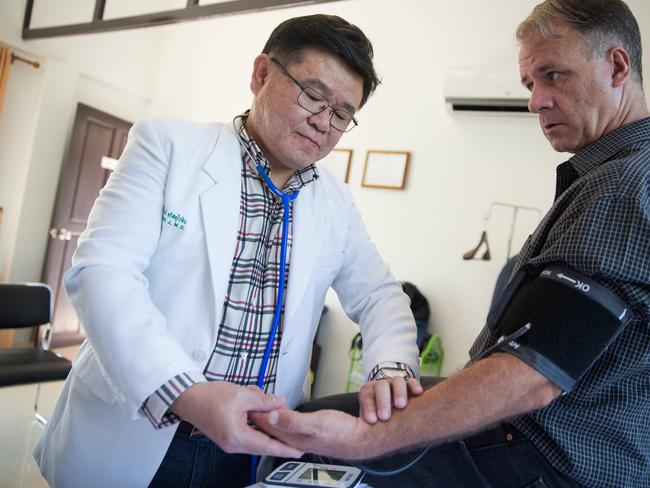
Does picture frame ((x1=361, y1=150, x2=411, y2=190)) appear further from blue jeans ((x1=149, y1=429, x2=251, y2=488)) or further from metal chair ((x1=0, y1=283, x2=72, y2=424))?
blue jeans ((x1=149, y1=429, x2=251, y2=488))

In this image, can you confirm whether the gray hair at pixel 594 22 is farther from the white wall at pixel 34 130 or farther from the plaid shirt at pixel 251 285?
the white wall at pixel 34 130

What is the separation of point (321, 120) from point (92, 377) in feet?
2.58

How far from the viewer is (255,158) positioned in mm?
1247

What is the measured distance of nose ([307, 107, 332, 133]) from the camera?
1.21 meters

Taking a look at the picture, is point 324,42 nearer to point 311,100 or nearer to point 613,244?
point 311,100

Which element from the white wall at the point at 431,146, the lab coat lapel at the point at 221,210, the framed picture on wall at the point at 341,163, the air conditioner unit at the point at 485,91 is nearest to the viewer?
the lab coat lapel at the point at 221,210

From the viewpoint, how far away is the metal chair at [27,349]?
2.54 metres

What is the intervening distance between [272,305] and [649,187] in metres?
0.80

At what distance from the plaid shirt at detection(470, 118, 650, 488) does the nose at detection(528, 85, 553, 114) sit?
0.23m

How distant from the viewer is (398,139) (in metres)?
4.29

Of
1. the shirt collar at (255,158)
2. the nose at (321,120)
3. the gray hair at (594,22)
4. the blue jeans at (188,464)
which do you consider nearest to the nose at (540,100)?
the gray hair at (594,22)

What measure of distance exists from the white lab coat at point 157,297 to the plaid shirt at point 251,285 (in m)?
0.04

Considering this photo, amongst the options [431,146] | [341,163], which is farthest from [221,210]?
[341,163]

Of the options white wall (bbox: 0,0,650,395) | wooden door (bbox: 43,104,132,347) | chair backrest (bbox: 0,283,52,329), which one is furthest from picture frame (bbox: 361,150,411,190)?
wooden door (bbox: 43,104,132,347)
